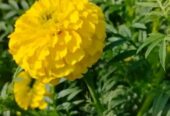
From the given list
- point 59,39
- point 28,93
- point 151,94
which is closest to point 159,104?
point 151,94

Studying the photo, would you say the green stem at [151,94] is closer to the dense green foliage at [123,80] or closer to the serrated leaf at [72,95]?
the dense green foliage at [123,80]

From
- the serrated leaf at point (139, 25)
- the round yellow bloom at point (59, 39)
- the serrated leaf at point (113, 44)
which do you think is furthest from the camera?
the serrated leaf at point (139, 25)

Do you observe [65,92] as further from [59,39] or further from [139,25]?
[59,39]

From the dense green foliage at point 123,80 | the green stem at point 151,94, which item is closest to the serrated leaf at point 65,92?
the dense green foliage at point 123,80

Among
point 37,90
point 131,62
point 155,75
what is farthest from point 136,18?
point 37,90

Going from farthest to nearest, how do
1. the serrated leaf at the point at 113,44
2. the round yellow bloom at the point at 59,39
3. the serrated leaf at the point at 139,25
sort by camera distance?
1. the serrated leaf at the point at 139,25
2. the serrated leaf at the point at 113,44
3. the round yellow bloom at the point at 59,39
